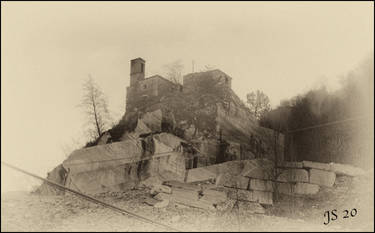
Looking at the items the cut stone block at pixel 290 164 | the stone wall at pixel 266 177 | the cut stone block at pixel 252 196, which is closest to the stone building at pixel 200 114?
the stone wall at pixel 266 177

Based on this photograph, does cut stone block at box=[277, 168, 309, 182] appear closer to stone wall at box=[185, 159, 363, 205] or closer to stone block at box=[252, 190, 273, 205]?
stone wall at box=[185, 159, 363, 205]

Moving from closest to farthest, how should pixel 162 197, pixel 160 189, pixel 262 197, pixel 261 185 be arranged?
1. pixel 162 197
2. pixel 160 189
3. pixel 262 197
4. pixel 261 185

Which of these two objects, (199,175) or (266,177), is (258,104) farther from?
(199,175)

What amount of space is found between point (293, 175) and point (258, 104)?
3.38 meters

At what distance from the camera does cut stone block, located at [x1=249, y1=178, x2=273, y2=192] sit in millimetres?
12906

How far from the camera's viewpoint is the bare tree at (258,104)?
14.9 metres

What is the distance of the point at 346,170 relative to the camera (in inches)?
492

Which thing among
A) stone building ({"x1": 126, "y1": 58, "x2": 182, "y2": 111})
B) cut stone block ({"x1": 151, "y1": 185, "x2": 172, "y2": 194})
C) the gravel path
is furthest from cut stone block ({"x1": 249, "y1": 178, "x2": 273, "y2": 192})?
stone building ({"x1": 126, "y1": 58, "x2": 182, "y2": 111})

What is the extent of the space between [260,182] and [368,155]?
3101 millimetres

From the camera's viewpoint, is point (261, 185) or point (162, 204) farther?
point (261, 185)

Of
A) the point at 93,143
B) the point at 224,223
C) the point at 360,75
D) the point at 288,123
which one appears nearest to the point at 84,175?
the point at 93,143

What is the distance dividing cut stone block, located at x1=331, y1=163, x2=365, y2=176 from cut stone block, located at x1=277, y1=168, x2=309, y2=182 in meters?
0.79

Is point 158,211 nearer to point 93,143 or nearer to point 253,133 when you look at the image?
point 93,143

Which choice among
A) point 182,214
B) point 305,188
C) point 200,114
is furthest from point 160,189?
point 305,188
